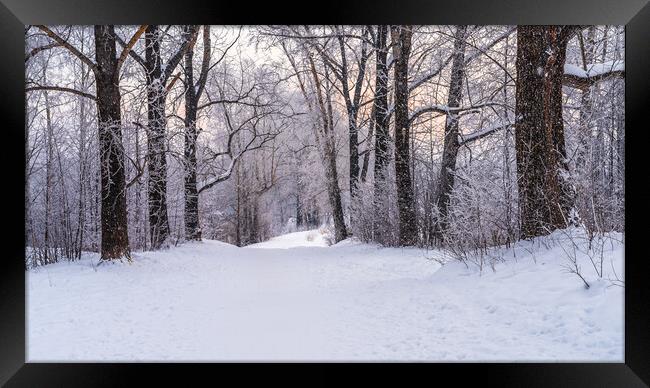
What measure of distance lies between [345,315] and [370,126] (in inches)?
385

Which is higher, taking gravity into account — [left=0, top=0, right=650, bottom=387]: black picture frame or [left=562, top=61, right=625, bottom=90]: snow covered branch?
[left=562, top=61, right=625, bottom=90]: snow covered branch

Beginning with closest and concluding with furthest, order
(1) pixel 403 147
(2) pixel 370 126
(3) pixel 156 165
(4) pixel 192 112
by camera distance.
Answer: (1) pixel 403 147
(3) pixel 156 165
(4) pixel 192 112
(2) pixel 370 126

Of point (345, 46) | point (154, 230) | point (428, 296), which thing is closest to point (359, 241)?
point (154, 230)

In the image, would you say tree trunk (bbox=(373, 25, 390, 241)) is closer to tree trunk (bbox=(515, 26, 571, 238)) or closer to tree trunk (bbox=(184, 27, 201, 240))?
tree trunk (bbox=(515, 26, 571, 238))

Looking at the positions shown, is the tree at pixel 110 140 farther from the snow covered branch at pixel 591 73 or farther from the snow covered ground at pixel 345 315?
the snow covered branch at pixel 591 73

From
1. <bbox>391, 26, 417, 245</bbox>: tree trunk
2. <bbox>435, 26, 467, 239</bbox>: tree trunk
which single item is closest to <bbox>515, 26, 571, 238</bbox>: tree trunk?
<bbox>435, 26, 467, 239</bbox>: tree trunk

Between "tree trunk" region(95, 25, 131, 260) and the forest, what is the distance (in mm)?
21

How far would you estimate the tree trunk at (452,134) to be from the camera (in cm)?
863

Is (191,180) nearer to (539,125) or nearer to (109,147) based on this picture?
(109,147)

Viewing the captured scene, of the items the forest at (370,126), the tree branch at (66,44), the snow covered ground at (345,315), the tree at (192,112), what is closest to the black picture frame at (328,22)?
the snow covered ground at (345,315)

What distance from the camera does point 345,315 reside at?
387 cm

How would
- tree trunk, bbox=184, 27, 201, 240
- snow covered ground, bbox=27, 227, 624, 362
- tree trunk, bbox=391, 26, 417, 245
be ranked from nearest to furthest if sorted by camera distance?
1. snow covered ground, bbox=27, 227, 624, 362
2. tree trunk, bbox=391, 26, 417, 245
3. tree trunk, bbox=184, 27, 201, 240

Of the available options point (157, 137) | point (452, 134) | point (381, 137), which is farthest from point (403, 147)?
point (157, 137)

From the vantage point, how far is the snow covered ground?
3014 millimetres
